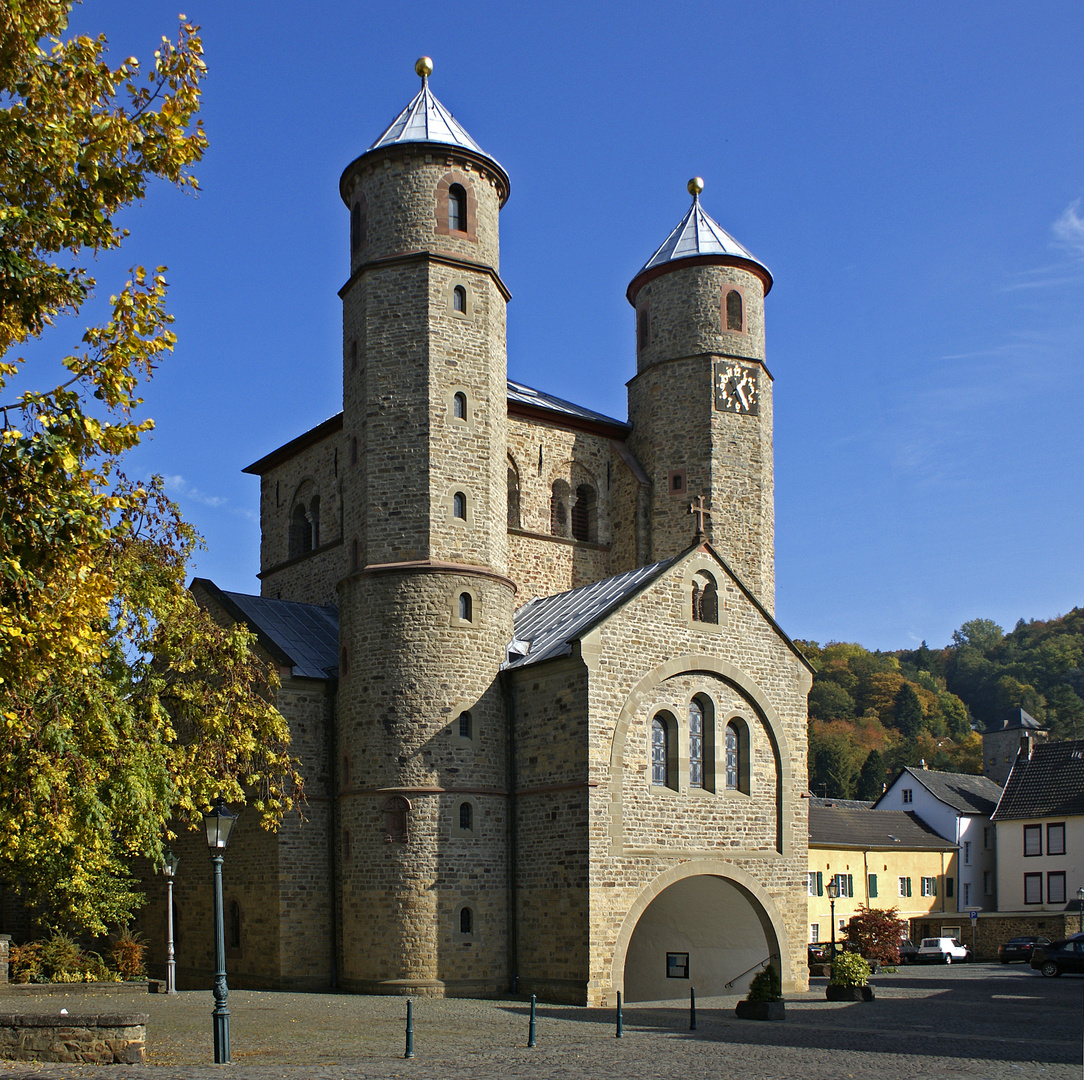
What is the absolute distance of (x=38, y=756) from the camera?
1570 cm

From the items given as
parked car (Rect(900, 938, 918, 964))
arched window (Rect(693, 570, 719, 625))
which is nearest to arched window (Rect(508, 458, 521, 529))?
arched window (Rect(693, 570, 719, 625))

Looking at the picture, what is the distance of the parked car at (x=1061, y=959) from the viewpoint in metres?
38.3

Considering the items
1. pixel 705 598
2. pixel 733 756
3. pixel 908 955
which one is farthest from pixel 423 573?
pixel 908 955

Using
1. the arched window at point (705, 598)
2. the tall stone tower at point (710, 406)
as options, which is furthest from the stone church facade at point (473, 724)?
the tall stone tower at point (710, 406)

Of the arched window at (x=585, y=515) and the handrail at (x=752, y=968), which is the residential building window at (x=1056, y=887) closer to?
the handrail at (x=752, y=968)

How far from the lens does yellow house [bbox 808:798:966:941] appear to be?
5075cm

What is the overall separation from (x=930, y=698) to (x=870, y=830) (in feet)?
225

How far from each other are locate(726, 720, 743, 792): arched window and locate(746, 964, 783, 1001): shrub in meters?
5.59

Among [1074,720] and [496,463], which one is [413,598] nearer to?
[496,463]

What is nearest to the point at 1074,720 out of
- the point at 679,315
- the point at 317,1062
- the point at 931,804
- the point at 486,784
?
the point at 931,804

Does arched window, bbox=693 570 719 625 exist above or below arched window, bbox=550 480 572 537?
below

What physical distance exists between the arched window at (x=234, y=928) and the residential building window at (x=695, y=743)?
10.3 m

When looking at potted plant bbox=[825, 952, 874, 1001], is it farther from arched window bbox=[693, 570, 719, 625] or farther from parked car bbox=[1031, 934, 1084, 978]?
parked car bbox=[1031, 934, 1084, 978]

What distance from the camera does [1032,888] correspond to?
5553cm
